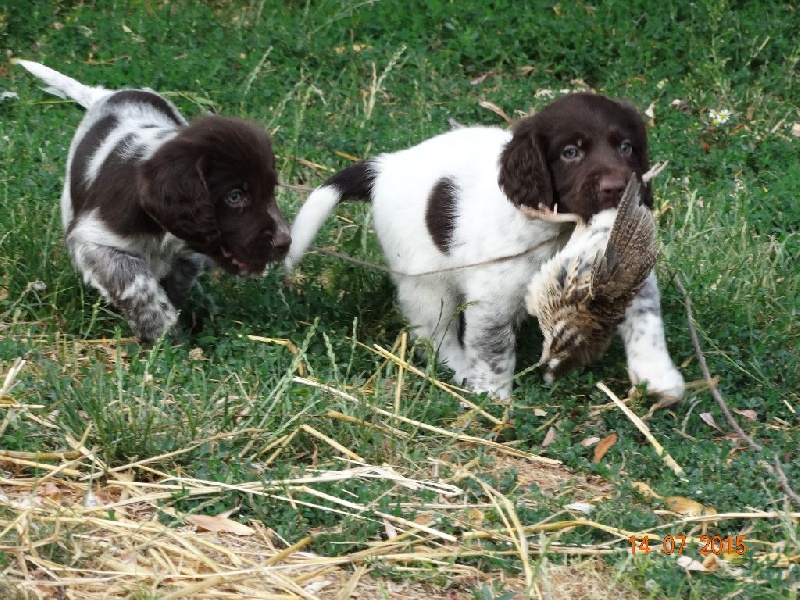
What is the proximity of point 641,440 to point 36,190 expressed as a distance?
3.08 metres

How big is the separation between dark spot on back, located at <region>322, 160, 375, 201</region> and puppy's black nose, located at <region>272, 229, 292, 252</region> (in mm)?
565

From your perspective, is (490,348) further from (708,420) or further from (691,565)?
(691,565)

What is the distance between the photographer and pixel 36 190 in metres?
5.88

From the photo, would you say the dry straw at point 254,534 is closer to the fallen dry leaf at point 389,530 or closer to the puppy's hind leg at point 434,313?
the fallen dry leaf at point 389,530

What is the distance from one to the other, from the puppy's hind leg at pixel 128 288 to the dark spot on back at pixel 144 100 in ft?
2.90

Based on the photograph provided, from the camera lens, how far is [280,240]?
485 cm

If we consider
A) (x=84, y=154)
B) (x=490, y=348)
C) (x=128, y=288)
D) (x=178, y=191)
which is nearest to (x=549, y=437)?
(x=490, y=348)

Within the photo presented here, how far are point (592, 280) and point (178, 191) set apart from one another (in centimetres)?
161

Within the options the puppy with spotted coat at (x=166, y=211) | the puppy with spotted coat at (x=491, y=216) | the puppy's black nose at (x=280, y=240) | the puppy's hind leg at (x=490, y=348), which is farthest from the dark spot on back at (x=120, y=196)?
the puppy's hind leg at (x=490, y=348)

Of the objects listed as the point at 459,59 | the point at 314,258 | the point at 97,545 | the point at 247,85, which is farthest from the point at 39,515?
the point at 459,59

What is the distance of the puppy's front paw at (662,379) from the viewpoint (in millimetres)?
4527

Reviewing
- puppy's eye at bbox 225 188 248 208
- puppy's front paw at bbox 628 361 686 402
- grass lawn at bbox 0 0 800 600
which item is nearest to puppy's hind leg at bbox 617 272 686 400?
puppy's front paw at bbox 628 361 686 402

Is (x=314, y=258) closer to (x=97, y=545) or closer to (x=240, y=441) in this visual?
(x=240, y=441)

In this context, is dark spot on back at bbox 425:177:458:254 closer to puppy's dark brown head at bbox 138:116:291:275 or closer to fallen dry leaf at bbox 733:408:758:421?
puppy's dark brown head at bbox 138:116:291:275
